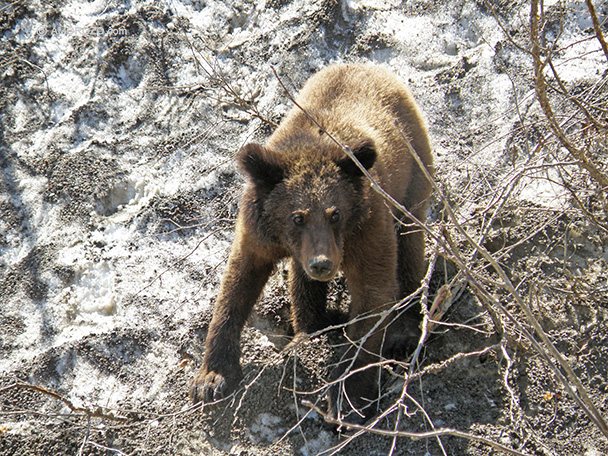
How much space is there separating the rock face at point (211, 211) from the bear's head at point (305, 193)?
77 cm

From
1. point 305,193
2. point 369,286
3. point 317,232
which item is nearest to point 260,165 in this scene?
point 305,193

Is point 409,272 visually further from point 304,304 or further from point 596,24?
point 596,24

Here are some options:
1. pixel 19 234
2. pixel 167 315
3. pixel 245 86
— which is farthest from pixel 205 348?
pixel 245 86

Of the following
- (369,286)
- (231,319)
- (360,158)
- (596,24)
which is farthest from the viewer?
(231,319)

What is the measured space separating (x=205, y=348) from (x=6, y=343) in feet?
4.76

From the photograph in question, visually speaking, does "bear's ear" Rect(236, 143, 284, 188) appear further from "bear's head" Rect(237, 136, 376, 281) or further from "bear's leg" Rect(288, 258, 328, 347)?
"bear's leg" Rect(288, 258, 328, 347)

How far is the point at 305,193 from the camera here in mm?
4047

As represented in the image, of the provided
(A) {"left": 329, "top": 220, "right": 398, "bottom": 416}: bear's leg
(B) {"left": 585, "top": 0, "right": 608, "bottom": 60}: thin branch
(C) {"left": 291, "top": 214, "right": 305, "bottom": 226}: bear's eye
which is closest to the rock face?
(A) {"left": 329, "top": 220, "right": 398, "bottom": 416}: bear's leg

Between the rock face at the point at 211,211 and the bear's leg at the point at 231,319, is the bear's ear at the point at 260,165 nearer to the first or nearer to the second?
the bear's leg at the point at 231,319

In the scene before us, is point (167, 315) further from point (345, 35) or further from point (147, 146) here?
point (345, 35)

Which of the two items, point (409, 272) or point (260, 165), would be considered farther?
point (409, 272)

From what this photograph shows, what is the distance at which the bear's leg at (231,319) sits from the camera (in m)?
4.20

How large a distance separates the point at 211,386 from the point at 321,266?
1151 millimetres

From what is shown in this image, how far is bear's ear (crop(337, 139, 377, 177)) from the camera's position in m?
Answer: 4.08
